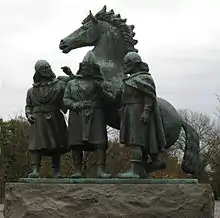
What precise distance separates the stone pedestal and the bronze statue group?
0.95ft

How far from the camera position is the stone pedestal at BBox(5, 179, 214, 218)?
21.6 feet

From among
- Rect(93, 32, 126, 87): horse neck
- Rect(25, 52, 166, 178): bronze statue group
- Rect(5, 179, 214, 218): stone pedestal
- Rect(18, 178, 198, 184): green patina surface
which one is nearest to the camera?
Rect(5, 179, 214, 218): stone pedestal

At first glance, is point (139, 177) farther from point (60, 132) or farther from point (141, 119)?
point (60, 132)

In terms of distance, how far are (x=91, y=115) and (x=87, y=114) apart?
0.05 m

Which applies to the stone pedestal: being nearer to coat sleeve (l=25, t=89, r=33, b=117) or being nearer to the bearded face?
coat sleeve (l=25, t=89, r=33, b=117)

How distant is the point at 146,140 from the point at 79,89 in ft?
3.62

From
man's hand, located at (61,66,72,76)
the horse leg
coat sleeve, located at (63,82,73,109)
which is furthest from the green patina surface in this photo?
man's hand, located at (61,66,72,76)

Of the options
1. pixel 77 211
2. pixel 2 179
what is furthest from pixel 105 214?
pixel 2 179

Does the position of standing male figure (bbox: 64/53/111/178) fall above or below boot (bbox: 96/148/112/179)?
above

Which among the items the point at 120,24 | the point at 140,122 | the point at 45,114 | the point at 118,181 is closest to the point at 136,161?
the point at 118,181

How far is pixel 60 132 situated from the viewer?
300 inches

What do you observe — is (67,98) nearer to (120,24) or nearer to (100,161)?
(100,161)

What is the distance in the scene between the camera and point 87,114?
7.20 meters

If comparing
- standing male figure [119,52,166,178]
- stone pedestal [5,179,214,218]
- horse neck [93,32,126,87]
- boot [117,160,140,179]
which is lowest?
stone pedestal [5,179,214,218]
